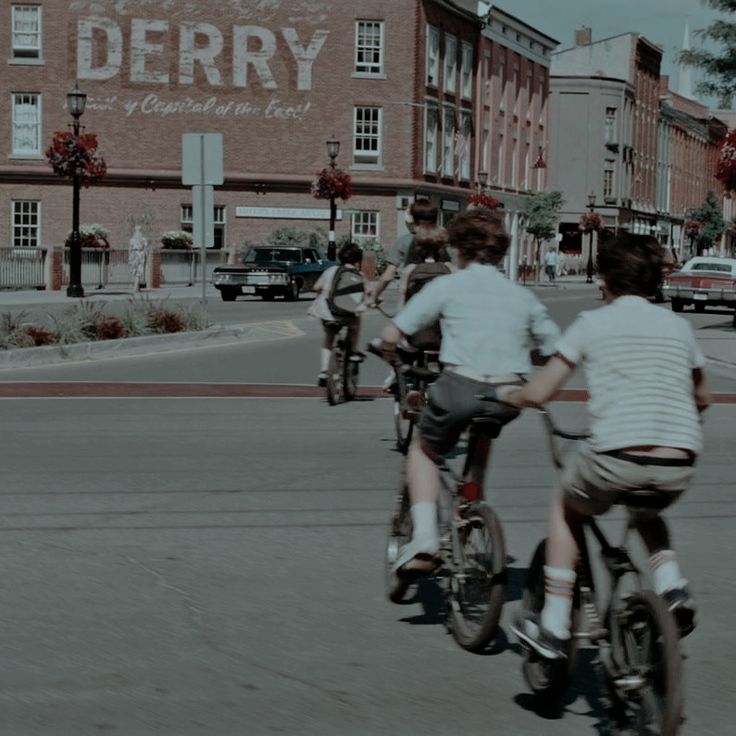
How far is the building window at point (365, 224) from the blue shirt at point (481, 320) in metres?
56.0

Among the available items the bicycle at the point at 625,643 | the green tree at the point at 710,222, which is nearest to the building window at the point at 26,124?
the bicycle at the point at 625,643

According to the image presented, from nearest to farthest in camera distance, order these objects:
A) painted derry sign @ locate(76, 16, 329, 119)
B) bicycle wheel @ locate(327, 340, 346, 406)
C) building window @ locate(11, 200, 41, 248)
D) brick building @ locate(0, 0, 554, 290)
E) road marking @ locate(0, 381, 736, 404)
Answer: bicycle wheel @ locate(327, 340, 346, 406)
road marking @ locate(0, 381, 736, 404)
brick building @ locate(0, 0, 554, 290)
building window @ locate(11, 200, 41, 248)
painted derry sign @ locate(76, 16, 329, 119)

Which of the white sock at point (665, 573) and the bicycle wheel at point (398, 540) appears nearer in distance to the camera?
the white sock at point (665, 573)

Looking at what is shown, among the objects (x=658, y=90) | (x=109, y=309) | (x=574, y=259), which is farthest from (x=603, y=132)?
(x=109, y=309)

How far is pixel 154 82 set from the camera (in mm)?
61500

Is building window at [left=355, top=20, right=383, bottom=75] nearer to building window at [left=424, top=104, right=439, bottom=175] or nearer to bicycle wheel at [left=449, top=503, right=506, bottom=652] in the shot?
building window at [left=424, top=104, right=439, bottom=175]

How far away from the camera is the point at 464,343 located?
→ 21.7 feet

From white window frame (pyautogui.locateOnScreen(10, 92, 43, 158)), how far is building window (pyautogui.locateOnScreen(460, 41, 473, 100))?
59.2 feet

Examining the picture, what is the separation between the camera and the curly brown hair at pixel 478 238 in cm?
682

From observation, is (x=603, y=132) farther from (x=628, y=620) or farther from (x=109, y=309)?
(x=628, y=620)

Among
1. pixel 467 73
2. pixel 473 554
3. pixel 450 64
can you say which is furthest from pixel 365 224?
pixel 473 554

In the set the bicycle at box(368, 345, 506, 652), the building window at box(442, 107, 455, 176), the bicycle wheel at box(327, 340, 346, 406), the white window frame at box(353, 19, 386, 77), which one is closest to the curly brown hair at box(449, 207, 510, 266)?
the bicycle at box(368, 345, 506, 652)

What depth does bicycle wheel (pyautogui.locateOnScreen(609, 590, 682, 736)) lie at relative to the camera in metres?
4.51

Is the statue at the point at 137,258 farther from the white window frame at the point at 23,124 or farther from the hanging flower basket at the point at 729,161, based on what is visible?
the white window frame at the point at 23,124
